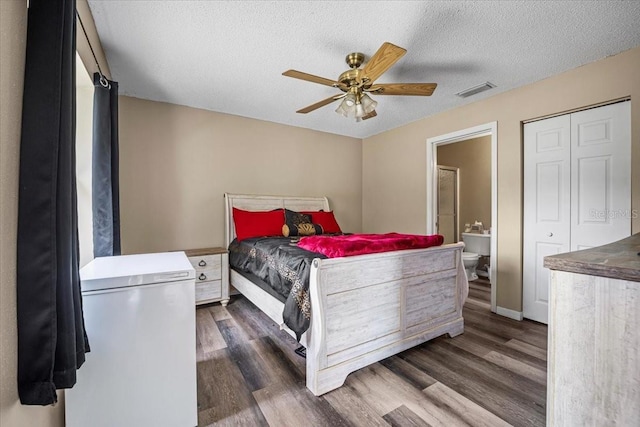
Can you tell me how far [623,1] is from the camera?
5.65 ft

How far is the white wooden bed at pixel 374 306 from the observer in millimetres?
1740

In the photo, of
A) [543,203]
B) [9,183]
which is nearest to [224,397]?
[9,183]

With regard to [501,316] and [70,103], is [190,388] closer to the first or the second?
[70,103]

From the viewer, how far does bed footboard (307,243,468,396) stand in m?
1.74

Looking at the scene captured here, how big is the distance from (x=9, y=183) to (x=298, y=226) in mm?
2760

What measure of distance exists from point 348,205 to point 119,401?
397cm

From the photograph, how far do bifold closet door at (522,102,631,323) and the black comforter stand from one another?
94.3 inches

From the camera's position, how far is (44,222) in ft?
2.80

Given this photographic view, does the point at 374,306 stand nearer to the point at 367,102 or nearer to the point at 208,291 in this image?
the point at 367,102

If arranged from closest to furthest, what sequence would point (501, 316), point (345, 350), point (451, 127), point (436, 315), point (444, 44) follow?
point (345, 350) < point (444, 44) < point (436, 315) < point (501, 316) < point (451, 127)

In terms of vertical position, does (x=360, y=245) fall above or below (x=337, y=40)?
below

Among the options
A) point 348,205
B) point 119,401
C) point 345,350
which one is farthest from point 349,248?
point 348,205

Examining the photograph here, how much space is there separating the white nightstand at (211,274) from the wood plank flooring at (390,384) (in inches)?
26.8

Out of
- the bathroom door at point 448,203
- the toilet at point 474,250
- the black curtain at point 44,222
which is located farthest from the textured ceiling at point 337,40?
the toilet at point 474,250
